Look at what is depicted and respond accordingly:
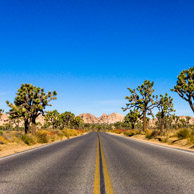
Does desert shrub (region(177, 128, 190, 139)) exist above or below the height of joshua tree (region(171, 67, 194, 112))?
below

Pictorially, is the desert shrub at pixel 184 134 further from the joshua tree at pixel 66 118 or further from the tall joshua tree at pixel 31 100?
the joshua tree at pixel 66 118

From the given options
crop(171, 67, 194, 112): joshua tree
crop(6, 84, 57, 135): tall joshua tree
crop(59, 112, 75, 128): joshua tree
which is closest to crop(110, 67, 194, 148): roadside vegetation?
crop(171, 67, 194, 112): joshua tree

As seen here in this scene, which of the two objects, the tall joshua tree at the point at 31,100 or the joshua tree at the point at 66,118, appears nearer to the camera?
the tall joshua tree at the point at 31,100

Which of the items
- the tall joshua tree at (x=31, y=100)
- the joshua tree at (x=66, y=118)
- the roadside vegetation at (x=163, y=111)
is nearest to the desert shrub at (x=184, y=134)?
the roadside vegetation at (x=163, y=111)

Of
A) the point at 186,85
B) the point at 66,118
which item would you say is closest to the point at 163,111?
the point at 186,85

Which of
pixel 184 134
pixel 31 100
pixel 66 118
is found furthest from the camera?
pixel 66 118

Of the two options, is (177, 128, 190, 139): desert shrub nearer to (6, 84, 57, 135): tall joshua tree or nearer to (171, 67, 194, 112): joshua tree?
(171, 67, 194, 112): joshua tree

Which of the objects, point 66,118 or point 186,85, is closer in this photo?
point 186,85

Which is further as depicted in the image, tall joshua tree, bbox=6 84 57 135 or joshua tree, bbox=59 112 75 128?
joshua tree, bbox=59 112 75 128

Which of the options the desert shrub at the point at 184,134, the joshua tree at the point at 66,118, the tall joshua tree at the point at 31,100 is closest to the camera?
the desert shrub at the point at 184,134

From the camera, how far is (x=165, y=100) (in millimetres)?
38812

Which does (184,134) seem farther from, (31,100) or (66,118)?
(66,118)

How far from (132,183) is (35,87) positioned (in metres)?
32.9

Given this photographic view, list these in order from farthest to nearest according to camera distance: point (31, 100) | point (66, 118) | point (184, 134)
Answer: point (66, 118)
point (31, 100)
point (184, 134)
